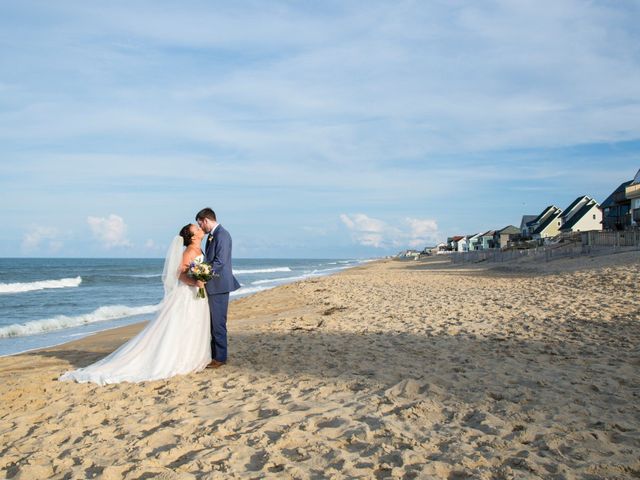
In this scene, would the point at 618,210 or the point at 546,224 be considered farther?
the point at 546,224

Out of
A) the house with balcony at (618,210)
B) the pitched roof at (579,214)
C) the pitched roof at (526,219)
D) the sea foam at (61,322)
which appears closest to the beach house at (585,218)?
the pitched roof at (579,214)

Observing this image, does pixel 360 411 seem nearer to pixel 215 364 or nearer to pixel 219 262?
pixel 215 364

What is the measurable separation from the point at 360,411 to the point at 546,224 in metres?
78.9

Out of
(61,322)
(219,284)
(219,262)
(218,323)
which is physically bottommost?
(61,322)

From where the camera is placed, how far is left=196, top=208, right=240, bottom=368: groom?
7.13m

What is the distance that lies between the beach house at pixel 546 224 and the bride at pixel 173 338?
2792 inches

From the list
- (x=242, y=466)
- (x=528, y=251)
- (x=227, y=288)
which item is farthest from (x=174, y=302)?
(x=528, y=251)

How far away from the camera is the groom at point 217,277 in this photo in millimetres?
7133

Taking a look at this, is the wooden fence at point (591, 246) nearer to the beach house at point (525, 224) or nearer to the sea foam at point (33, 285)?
the sea foam at point (33, 285)

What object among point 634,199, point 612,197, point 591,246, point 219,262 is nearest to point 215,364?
point 219,262

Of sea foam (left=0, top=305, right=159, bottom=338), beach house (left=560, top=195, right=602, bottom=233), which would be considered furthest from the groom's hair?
beach house (left=560, top=195, right=602, bottom=233)

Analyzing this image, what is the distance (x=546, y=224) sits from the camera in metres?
76.6

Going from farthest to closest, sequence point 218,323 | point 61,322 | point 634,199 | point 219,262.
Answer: point 634,199
point 61,322
point 218,323
point 219,262

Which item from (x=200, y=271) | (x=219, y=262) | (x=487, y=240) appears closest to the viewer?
(x=200, y=271)
